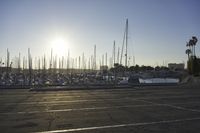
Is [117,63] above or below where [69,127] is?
above

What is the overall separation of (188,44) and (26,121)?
303 feet

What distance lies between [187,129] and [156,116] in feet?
11.0

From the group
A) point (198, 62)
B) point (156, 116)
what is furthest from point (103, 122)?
point (198, 62)

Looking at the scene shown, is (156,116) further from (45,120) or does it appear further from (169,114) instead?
(45,120)

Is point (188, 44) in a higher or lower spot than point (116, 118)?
higher

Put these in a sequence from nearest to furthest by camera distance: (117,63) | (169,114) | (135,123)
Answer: (135,123), (169,114), (117,63)

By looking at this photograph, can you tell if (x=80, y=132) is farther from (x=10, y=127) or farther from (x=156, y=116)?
(x=156, y=116)

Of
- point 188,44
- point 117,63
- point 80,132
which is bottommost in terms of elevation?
point 80,132

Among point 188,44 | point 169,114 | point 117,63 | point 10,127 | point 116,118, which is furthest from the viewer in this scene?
point 188,44

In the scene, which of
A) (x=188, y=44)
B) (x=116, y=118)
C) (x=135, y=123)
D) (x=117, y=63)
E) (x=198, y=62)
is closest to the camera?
(x=135, y=123)

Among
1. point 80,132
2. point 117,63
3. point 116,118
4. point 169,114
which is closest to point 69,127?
point 80,132

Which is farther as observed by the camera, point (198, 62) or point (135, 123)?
point (198, 62)

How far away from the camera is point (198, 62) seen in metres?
71.3

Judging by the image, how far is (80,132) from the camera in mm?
11617
